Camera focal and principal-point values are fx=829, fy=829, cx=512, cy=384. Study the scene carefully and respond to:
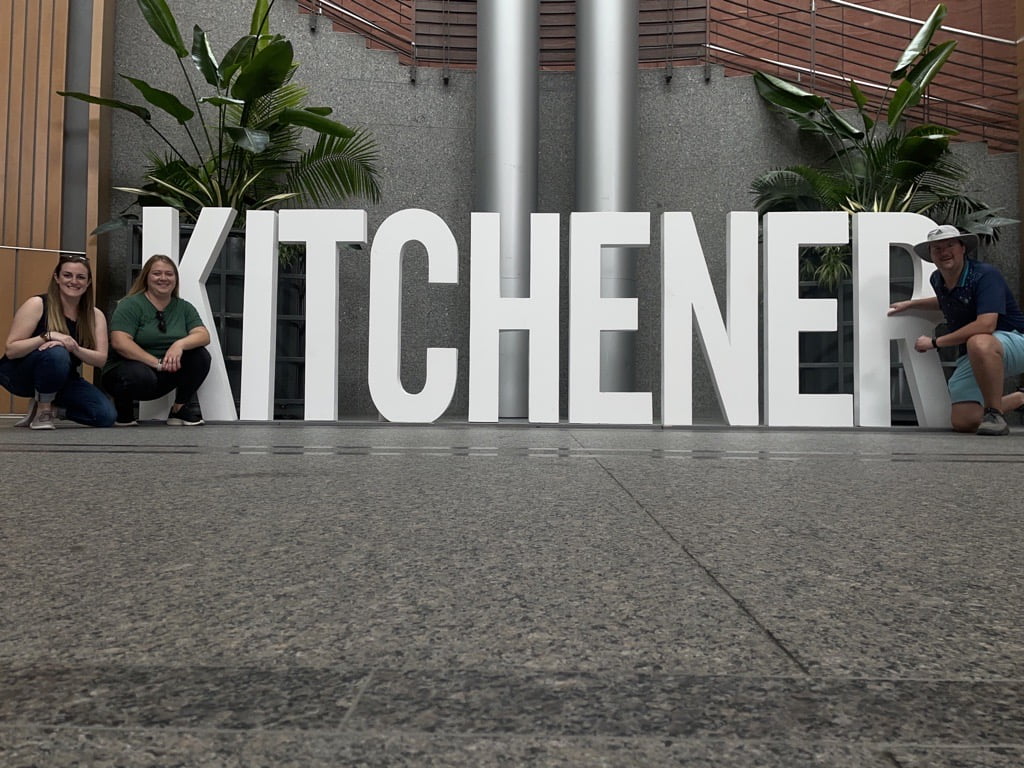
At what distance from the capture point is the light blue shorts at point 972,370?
4348mm

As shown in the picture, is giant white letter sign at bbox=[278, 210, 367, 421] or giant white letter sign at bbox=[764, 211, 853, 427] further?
giant white letter sign at bbox=[278, 210, 367, 421]

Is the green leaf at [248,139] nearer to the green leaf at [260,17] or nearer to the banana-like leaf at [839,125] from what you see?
the green leaf at [260,17]

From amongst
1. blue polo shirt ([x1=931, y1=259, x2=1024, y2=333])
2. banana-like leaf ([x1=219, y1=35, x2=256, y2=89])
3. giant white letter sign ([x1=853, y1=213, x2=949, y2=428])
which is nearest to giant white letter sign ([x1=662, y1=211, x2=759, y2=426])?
giant white letter sign ([x1=853, y1=213, x2=949, y2=428])

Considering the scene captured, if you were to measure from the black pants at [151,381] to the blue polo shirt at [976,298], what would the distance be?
407cm

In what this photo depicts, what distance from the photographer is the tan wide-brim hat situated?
4.30 m

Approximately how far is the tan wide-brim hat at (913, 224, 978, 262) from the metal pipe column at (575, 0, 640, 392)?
2.17 metres

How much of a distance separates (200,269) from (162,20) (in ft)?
7.06

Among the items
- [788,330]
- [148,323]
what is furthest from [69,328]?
[788,330]

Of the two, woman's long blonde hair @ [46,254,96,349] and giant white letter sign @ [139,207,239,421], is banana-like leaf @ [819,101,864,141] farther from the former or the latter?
woman's long blonde hair @ [46,254,96,349]

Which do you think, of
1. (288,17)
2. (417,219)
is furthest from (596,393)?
(288,17)

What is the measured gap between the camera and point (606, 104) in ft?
21.1

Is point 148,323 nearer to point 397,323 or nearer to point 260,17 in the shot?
point 397,323

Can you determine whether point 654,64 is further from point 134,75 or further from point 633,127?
point 134,75

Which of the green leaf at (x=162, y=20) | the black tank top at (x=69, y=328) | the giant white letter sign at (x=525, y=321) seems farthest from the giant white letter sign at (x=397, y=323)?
the green leaf at (x=162, y=20)
